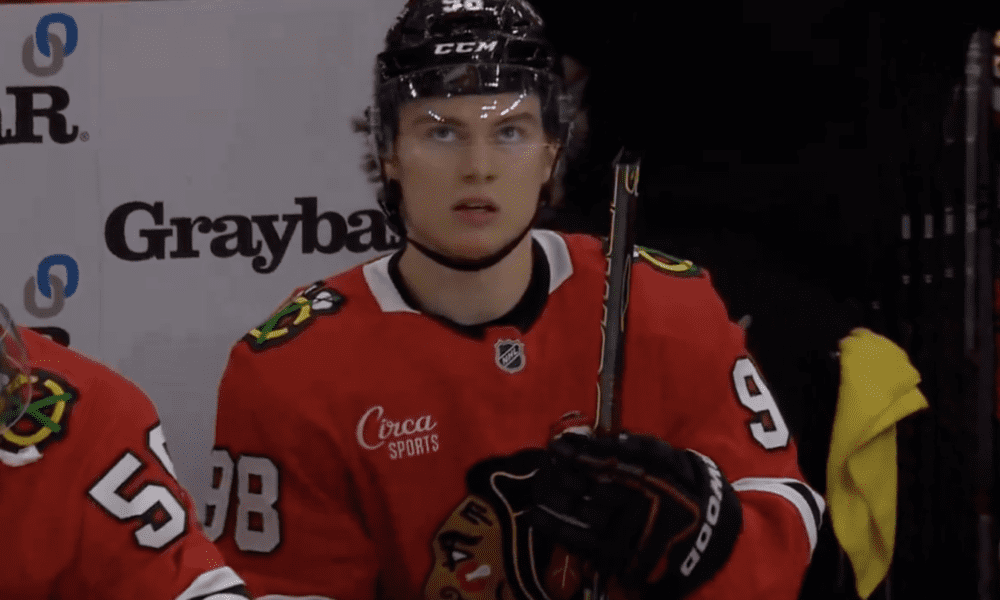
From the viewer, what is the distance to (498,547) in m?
1.48

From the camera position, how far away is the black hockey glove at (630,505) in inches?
49.4

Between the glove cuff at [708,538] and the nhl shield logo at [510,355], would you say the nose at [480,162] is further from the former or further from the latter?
the glove cuff at [708,538]

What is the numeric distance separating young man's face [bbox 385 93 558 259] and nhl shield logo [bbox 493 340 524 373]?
0.40 feet

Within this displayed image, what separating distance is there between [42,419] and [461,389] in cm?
49

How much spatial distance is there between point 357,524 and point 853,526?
81 cm

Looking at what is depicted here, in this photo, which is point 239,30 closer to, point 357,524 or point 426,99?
point 426,99

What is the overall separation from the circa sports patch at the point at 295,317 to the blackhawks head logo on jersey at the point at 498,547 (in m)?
0.28

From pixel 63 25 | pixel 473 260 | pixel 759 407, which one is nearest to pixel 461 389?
pixel 473 260

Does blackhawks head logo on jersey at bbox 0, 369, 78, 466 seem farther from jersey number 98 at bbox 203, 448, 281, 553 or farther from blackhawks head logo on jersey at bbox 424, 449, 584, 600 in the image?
blackhawks head logo on jersey at bbox 424, 449, 584, 600

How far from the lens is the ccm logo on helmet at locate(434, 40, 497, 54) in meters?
1.43

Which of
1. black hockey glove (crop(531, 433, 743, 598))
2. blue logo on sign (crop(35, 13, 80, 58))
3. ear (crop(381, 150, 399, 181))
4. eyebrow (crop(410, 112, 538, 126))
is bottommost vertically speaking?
black hockey glove (crop(531, 433, 743, 598))

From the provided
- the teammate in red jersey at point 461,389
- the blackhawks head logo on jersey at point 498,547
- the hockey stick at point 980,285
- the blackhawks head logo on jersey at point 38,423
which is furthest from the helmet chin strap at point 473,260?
the hockey stick at point 980,285

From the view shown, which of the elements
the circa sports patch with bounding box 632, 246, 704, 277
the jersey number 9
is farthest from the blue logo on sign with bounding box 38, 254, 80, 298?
the jersey number 9

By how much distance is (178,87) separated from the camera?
A: 5.91 ft
